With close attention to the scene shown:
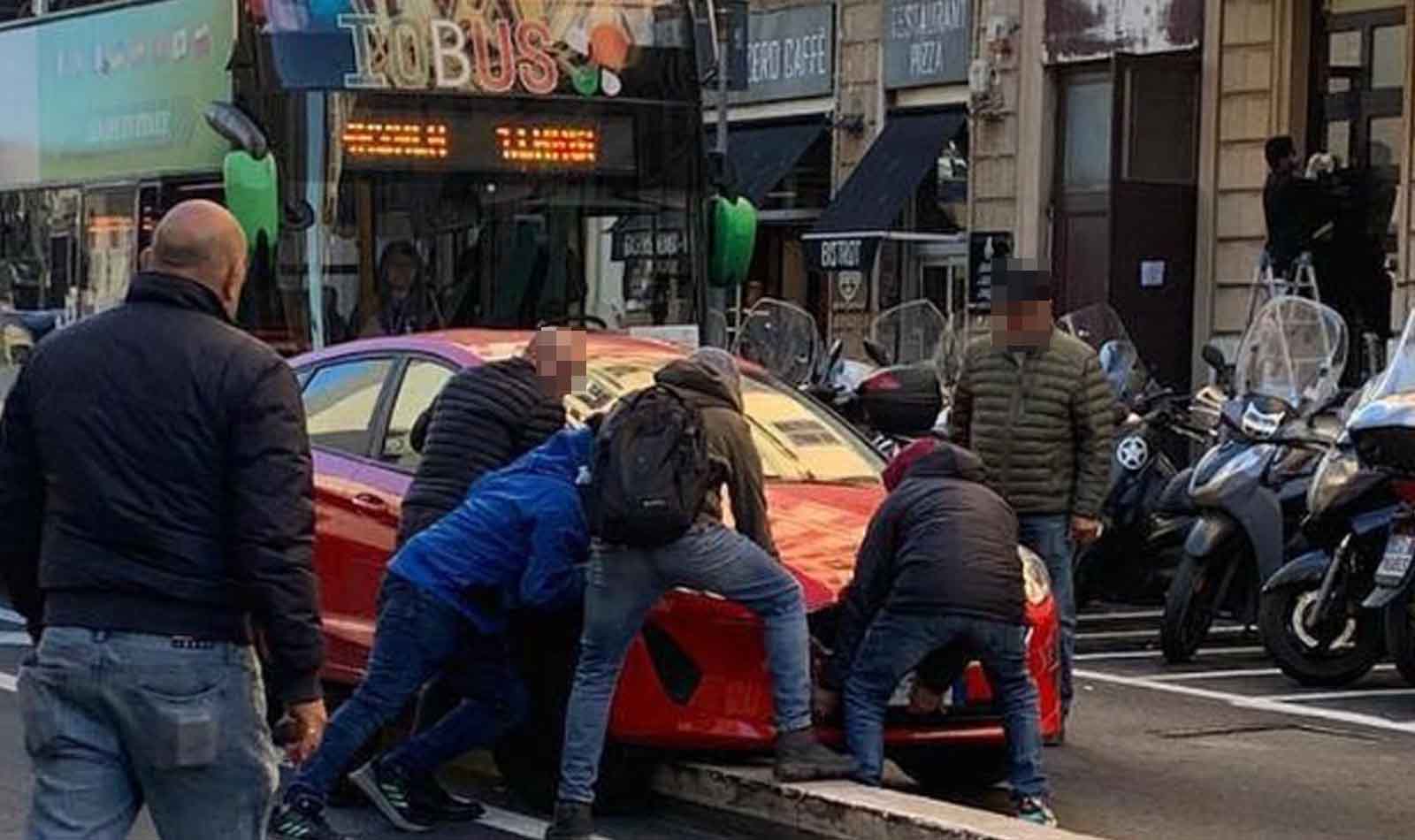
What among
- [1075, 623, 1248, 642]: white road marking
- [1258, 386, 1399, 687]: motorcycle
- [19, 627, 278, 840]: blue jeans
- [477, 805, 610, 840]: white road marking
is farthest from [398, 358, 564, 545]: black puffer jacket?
[1075, 623, 1248, 642]: white road marking

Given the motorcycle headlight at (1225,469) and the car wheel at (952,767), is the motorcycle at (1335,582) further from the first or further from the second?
the car wheel at (952,767)

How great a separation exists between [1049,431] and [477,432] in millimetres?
2355

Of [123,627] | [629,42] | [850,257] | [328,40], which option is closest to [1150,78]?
[850,257]

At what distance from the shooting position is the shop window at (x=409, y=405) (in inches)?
380

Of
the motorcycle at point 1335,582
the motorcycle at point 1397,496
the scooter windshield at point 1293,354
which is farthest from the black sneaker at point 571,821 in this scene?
the scooter windshield at point 1293,354

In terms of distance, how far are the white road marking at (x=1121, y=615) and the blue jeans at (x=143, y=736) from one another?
9851 millimetres

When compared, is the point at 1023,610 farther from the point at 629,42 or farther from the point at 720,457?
the point at 629,42

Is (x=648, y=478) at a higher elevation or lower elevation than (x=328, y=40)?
lower

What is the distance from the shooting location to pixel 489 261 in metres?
13.8

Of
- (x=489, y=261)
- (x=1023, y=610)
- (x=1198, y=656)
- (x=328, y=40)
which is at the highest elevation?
(x=328, y=40)

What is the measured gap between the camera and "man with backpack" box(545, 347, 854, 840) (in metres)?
7.71

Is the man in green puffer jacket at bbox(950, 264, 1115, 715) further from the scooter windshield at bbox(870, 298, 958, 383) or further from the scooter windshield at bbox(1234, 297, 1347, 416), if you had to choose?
the scooter windshield at bbox(870, 298, 958, 383)

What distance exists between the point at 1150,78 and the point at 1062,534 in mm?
13285

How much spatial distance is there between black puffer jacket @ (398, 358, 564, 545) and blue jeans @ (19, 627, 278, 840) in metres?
3.15
